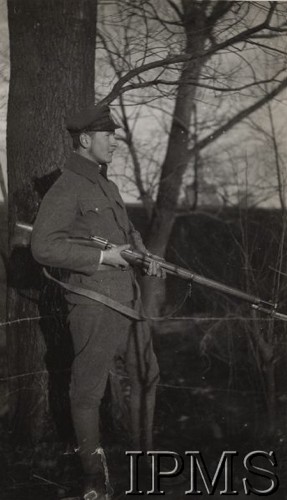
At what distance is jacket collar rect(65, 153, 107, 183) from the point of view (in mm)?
2934

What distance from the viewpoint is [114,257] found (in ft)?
9.42

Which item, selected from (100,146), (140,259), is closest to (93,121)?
(100,146)

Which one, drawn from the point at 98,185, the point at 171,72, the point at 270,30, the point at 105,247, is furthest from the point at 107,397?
the point at 270,30

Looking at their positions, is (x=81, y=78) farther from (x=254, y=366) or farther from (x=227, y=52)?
(x=254, y=366)

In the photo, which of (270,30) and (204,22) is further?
(204,22)

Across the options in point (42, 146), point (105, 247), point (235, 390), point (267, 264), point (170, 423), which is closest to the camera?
point (105, 247)

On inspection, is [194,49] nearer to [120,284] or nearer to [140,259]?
[140,259]

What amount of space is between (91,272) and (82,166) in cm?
55

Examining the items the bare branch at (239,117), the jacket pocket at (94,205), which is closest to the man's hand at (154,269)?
the jacket pocket at (94,205)

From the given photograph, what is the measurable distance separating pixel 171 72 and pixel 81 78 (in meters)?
0.86

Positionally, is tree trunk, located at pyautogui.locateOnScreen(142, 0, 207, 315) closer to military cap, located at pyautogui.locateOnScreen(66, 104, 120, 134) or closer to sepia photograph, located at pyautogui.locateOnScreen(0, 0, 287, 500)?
sepia photograph, located at pyautogui.locateOnScreen(0, 0, 287, 500)

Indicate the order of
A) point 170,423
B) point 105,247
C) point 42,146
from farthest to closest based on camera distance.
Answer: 1. point 170,423
2. point 42,146
3. point 105,247

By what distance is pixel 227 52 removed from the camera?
393cm

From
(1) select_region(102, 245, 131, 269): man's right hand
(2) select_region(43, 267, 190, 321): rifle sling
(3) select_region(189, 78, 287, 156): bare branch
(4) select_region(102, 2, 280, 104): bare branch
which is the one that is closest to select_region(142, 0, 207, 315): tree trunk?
(3) select_region(189, 78, 287, 156): bare branch
